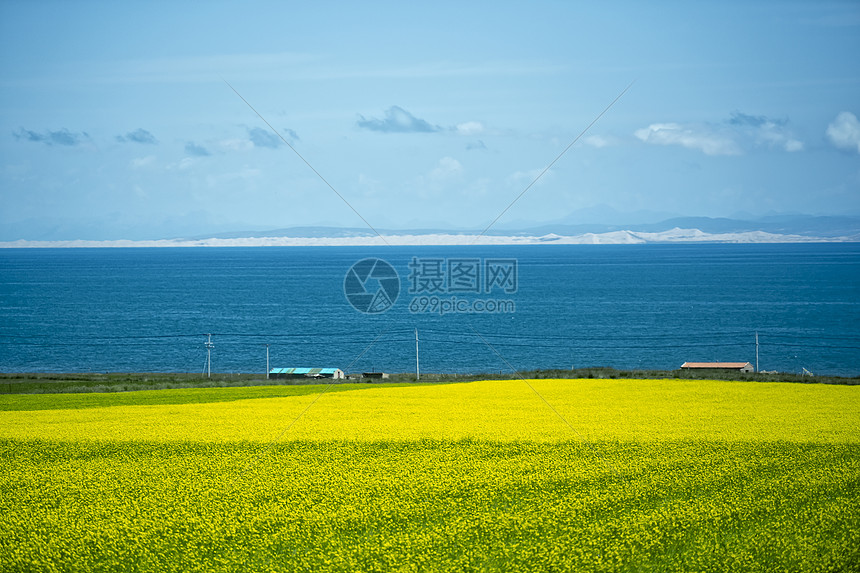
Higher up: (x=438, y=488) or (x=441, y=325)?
(x=438, y=488)

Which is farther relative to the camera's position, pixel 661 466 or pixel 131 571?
pixel 661 466

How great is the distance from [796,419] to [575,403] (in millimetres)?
4676

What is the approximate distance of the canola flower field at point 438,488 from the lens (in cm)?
880

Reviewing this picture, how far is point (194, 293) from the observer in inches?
4247

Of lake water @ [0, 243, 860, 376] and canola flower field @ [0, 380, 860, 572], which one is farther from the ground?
canola flower field @ [0, 380, 860, 572]

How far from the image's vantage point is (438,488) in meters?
10.8

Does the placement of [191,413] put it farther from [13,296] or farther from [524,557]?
[13,296]

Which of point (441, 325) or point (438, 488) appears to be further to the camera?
point (441, 325)

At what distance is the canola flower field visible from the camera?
880cm

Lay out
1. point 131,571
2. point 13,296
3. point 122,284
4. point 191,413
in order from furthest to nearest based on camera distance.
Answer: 1. point 122,284
2. point 13,296
3. point 191,413
4. point 131,571

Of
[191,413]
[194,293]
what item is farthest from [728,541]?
[194,293]

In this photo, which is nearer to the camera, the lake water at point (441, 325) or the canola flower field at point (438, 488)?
the canola flower field at point (438, 488)

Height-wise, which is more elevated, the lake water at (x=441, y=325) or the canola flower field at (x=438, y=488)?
the canola flower field at (x=438, y=488)

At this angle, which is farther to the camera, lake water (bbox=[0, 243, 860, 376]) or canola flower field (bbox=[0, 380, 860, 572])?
lake water (bbox=[0, 243, 860, 376])
